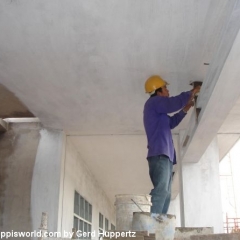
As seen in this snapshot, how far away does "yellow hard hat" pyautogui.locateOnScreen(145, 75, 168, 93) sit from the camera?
3.68m

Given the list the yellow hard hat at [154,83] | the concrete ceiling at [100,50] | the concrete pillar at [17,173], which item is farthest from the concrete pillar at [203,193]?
the concrete pillar at [17,173]

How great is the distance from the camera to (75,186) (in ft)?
20.6

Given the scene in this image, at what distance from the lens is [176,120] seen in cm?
386

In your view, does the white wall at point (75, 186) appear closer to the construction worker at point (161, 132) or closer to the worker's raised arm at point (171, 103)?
the construction worker at point (161, 132)

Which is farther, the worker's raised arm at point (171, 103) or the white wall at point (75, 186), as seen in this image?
the white wall at point (75, 186)

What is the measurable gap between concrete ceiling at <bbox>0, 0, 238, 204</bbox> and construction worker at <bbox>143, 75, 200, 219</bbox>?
212 millimetres

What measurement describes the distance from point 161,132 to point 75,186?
3.17m

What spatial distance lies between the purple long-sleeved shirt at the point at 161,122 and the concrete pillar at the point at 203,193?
1.62 metres

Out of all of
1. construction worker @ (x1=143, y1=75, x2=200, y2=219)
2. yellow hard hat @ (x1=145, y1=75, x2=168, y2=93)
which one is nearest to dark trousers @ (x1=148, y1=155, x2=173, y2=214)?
construction worker @ (x1=143, y1=75, x2=200, y2=219)

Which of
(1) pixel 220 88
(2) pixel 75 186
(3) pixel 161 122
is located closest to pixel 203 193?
(3) pixel 161 122

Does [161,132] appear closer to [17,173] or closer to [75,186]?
[17,173]

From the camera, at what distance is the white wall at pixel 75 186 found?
5512mm

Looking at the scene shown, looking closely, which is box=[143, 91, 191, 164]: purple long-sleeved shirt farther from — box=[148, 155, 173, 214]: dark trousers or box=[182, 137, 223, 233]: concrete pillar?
box=[182, 137, 223, 233]: concrete pillar

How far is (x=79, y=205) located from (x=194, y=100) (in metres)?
3.75
